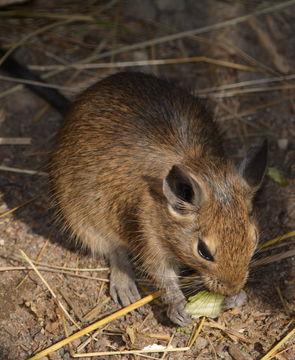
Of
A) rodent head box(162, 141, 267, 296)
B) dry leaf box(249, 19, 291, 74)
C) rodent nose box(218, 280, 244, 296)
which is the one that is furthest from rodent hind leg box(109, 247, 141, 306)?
dry leaf box(249, 19, 291, 74)

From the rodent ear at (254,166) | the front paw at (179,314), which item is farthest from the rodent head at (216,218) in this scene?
the front paw at (179,314)

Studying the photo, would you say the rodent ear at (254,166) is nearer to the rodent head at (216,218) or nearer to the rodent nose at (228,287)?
the rodent head at (216,218)

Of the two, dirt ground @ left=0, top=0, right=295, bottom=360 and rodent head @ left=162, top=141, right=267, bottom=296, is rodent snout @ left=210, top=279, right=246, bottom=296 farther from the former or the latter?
dirt ground @ left=0, top=0, right=295, bottom=360

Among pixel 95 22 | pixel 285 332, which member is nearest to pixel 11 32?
pixel 95 22

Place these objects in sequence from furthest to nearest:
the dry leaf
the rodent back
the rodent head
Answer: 1. the dry leaf
2. the rodent back
3. the rodent head

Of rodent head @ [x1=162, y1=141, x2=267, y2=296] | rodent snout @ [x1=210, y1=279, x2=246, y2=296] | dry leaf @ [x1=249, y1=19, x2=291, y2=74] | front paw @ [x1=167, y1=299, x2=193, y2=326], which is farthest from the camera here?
dry leaf @ [x1=249, y1=19, x2=291, y2=74]

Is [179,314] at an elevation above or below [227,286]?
below

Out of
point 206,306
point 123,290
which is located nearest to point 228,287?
point 206,306

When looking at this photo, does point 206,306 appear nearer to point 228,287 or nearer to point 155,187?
point 228,287
